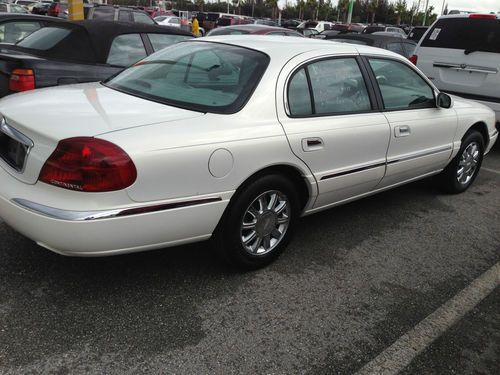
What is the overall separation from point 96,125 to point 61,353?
115 centimetres

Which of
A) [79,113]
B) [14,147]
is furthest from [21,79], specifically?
[79,113]

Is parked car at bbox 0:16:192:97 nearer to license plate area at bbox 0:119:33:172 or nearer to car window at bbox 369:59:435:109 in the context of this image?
license plate area at bbox 0:119:33:172

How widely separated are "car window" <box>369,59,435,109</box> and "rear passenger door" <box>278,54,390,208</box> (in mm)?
208

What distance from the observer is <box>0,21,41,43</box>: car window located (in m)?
7.16

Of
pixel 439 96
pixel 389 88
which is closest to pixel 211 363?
pixel 389 88

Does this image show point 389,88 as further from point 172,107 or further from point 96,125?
point 96,125

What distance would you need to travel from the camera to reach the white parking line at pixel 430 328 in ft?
8.05

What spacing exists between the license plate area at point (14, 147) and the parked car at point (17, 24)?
4.84 meters

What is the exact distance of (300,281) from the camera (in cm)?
317

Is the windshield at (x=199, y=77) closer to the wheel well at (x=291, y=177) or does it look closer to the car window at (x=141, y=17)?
the wheel well at (x=291, y=177)

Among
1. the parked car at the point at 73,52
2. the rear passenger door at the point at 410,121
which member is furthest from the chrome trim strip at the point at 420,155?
the parked car at the point at 73,52

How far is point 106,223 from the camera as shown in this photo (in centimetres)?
238

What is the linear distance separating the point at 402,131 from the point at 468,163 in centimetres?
162

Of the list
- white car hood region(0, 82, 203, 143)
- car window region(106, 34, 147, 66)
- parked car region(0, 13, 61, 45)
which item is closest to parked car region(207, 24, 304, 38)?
parked car region(0, 13, 61, 45)
